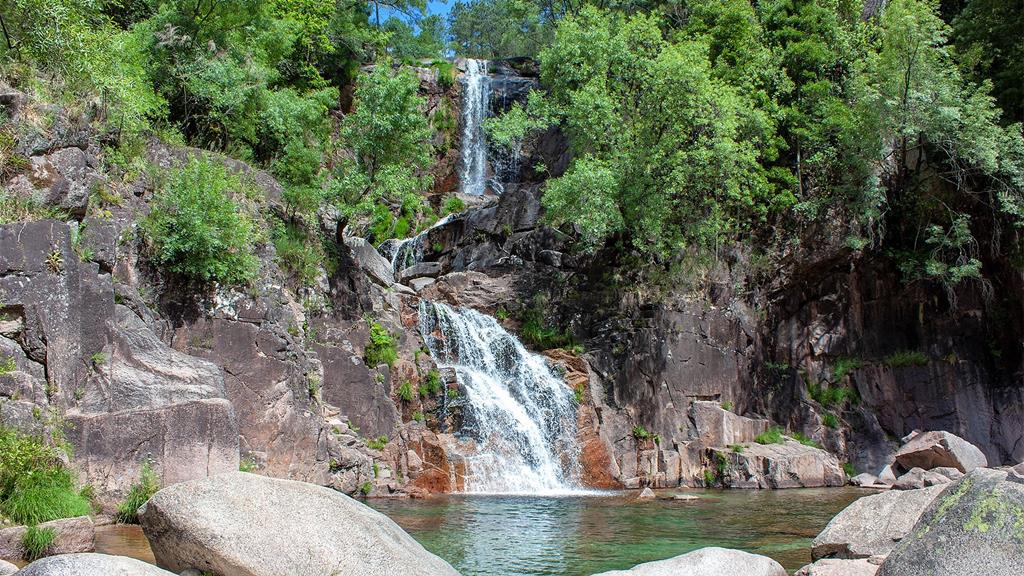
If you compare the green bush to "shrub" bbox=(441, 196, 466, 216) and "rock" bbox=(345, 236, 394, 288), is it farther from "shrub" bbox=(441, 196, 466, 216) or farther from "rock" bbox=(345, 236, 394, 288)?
"shrub" bbox=(441, 196, 466, 216)

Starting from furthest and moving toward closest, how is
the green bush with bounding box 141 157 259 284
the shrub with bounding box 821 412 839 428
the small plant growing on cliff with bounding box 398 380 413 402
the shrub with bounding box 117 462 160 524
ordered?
1. the shrub with bounding box 821 412 839 428
2. the small plant growing on cliff with bounding box 398 380 413 402
3. the green bush with bounding box 141 157 259 284
4. the shrub with bounding box 117 462 160 524

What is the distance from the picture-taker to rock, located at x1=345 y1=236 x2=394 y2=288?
2198cm

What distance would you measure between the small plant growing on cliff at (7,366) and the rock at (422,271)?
1658cm

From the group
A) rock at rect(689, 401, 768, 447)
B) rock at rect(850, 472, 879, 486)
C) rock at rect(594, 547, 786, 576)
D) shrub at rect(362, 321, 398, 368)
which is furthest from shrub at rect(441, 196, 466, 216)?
rock at rect(594, 547, 786, 576)

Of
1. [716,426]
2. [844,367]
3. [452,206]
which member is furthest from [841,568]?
[452,206]

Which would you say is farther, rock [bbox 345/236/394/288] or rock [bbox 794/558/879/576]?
rock [bbox 345/236/394/288]

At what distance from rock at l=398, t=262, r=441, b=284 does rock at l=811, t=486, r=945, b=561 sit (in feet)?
62.5

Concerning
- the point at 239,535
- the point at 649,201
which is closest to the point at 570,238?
the point at 649,201

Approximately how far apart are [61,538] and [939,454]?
21262 mm

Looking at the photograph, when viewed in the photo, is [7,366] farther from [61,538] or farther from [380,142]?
[380,142]

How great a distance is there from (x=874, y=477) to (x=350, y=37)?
86.5 ft

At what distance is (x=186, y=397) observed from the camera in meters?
12.0

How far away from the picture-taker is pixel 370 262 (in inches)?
884

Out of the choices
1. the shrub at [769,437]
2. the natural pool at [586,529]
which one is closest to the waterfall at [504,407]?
the natural pool at [586,529]
